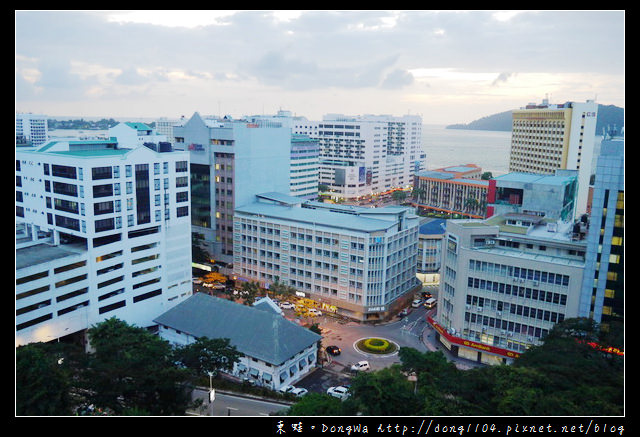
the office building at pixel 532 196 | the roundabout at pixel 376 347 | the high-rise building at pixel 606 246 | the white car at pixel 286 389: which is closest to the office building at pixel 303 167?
the office building at pixel 532 196

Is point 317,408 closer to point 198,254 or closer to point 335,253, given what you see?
point 335,253

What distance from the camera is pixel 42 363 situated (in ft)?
62.2

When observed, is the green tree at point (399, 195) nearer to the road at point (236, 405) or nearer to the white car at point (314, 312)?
the white car at point (314, 312)

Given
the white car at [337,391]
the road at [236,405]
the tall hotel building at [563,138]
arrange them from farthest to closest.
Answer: the tall hotel building at [563,138]
the white car at [337,391]
the road at [236,405]

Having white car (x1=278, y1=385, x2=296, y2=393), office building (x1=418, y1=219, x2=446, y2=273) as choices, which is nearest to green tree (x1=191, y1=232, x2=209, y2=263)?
office building (x1=418, y1=219, x2=446, y2=273)

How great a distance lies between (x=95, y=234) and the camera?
33281 mm

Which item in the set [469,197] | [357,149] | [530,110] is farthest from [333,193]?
[530,110]

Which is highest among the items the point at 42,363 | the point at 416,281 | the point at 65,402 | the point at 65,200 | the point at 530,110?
the point at 530,110

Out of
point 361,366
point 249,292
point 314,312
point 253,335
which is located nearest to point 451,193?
point 314,312

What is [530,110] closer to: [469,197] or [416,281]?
[469,197]

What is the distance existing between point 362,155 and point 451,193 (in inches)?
838

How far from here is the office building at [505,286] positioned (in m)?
31.9

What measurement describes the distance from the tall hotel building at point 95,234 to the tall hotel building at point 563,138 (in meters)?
57.5

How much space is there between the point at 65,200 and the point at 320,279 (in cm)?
2153
